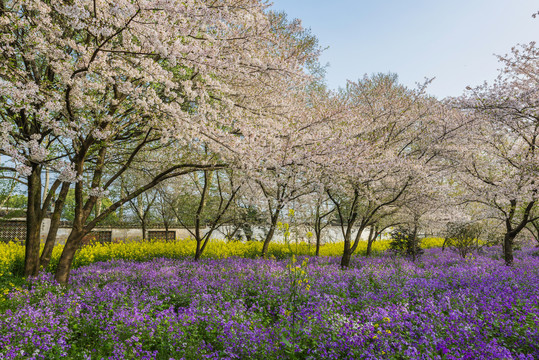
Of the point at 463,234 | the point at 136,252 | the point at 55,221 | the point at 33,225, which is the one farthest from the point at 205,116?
the point at 463,234

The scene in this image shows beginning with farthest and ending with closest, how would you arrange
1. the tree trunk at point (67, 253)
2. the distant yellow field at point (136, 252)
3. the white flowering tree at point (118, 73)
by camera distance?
the distant yellow field at point (136, 252) < the tree trunk at point (67, 253) < the white flowering tree at point (118, 73)

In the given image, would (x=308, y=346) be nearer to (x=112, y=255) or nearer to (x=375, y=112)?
(x=375, y=112)

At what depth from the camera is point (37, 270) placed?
8391 millimetres

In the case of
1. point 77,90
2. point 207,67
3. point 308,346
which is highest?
point 207,67

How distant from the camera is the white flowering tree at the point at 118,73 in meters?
4.94

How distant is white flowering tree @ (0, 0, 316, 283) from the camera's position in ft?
16.2

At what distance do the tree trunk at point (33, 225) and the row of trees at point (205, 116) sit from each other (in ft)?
0.13

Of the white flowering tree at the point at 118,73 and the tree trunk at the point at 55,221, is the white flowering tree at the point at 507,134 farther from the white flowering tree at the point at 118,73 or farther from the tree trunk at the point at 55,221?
the tree trunk at the point at 55,221

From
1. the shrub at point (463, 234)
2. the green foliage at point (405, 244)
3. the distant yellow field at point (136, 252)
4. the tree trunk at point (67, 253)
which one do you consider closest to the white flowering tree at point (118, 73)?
the tree trunk at point (67, 253)

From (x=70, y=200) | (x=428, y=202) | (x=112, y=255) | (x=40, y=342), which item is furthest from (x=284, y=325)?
(x=70, y=200)

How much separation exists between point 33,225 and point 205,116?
5.43m

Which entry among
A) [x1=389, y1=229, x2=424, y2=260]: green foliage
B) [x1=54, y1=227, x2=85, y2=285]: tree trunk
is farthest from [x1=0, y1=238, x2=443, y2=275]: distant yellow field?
[x1=389, y1=229, x2=424, y2=260]: green foliage

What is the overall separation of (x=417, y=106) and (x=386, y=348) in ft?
36.4

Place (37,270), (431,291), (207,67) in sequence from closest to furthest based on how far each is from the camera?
(207,67), (431,291), (37,270)
